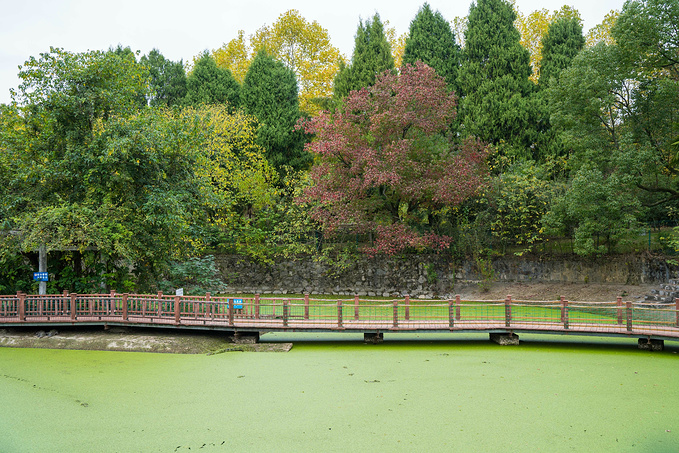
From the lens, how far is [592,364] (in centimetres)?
1036

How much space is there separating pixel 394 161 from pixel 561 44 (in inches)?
456

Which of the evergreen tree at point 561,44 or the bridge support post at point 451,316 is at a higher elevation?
the evergreen tree at point 561,44

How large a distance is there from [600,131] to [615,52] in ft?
8.88

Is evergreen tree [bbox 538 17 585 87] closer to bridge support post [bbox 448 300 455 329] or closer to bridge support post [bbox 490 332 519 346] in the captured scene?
bridge support post [bbox 490 332 519 346]

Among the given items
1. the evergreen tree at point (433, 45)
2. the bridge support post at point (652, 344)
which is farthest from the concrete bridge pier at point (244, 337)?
the evergreen tree at point (433, 45)

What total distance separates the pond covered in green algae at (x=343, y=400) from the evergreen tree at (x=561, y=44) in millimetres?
15505

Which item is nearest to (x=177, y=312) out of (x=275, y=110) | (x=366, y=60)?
(x=275, y=110)

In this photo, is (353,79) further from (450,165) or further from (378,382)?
(378,382)

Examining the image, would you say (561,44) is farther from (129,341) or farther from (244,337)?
(129,341)

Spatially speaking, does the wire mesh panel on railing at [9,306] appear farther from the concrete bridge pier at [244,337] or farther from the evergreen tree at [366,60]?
the evergreen tree at [366,60]

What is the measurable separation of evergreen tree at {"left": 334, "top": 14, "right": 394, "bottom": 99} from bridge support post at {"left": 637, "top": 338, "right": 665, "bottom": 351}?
17467 millimetres

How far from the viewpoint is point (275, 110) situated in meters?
25.9

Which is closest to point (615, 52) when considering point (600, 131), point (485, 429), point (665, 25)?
point (665, 25)

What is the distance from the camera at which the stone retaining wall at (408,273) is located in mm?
18438
